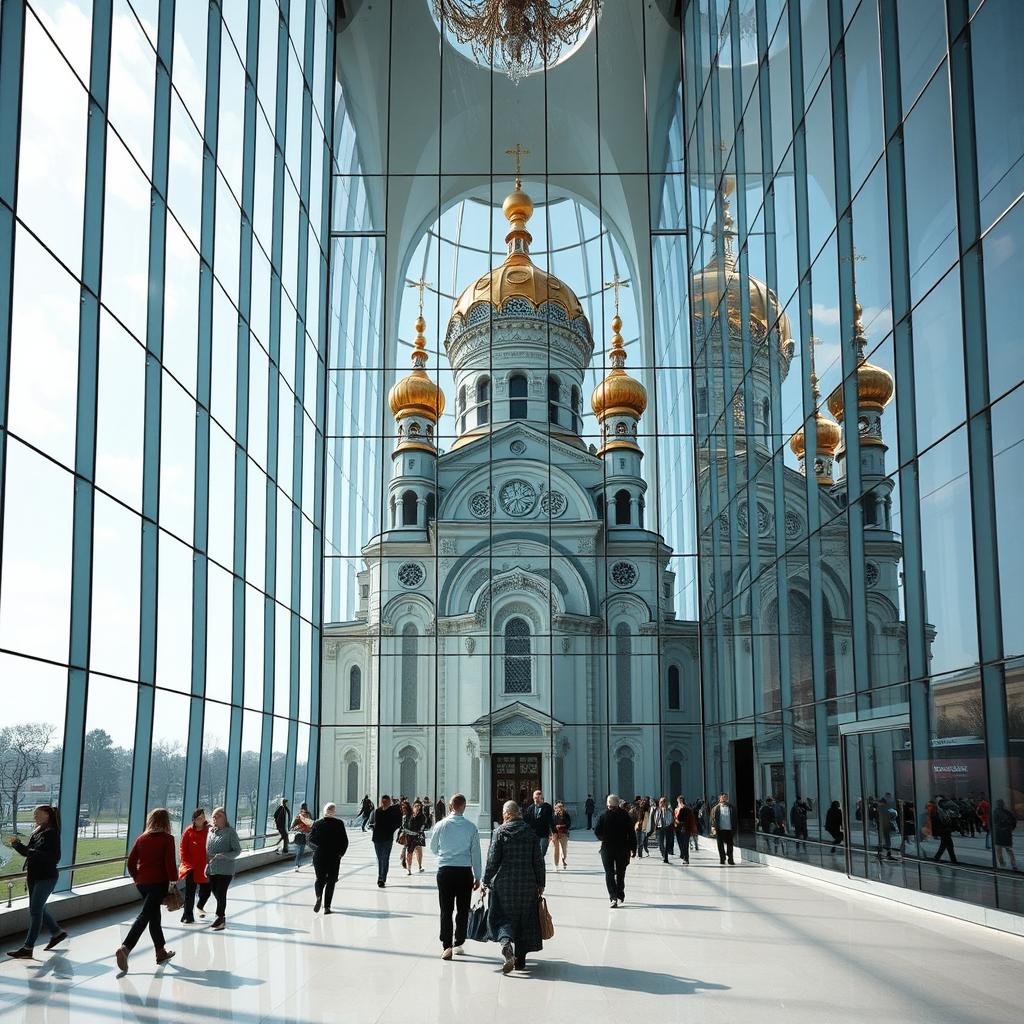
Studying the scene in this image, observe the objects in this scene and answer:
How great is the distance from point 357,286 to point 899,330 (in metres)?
22.8

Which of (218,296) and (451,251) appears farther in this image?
(451,251)

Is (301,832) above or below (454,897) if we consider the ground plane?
below

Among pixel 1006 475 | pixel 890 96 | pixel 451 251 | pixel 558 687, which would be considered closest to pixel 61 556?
pixel 1006 475

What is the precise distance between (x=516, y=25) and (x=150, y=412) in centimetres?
1286

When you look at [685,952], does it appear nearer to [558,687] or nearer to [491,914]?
[491,914]

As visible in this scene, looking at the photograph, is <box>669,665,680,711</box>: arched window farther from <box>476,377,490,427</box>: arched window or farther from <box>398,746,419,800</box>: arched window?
<box>476,377,490,427</box>: arched window

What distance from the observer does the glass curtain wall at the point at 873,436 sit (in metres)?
11.0

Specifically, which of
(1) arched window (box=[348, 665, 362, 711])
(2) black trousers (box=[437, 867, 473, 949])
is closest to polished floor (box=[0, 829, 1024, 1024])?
(2) black trousers (box=[437, 867, 473, 949])

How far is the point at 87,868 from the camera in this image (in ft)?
107

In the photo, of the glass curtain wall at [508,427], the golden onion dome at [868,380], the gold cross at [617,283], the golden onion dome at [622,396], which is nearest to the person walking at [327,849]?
the golden onion dome at [868,380]

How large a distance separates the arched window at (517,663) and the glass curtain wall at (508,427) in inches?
4.4

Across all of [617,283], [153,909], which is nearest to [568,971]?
[153,909]

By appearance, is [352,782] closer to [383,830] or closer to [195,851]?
[383,830]

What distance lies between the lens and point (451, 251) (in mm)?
51906
